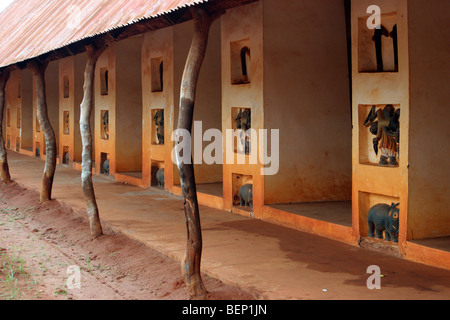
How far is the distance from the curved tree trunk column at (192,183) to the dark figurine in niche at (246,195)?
416 cm

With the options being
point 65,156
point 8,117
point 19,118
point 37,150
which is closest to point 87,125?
point 65,156

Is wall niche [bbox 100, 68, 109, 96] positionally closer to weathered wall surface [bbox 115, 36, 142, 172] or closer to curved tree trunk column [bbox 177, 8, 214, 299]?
weathered wall surface [bbox 115, 36, 142, 172]

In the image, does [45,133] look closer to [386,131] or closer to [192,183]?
[192,183]

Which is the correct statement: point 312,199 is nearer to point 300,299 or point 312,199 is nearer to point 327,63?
point 327,63

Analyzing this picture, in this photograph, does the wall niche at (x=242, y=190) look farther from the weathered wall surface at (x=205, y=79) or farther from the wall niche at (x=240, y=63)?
the weathered wall surface at (x=205, y=79)

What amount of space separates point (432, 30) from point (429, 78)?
0.56 metres

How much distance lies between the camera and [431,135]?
7.81 meters

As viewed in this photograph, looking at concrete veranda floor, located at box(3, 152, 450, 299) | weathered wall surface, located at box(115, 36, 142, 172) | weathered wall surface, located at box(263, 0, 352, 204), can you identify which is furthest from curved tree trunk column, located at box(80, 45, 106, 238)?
weathered wall surface, located at box(115, 36, 142, 172)

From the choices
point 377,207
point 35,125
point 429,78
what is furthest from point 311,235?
point 35,125

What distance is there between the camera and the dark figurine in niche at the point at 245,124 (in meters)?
11.2

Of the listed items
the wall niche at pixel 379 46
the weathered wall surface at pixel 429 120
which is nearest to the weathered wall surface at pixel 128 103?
the wall niche at pixel 379 46

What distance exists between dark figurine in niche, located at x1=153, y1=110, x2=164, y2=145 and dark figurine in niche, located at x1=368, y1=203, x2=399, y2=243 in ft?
23.6

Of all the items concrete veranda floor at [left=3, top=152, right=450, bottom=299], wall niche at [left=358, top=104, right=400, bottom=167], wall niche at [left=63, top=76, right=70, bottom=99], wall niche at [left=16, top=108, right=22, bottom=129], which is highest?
wall niche at [left=63, top=76, right=70, bottom=99]

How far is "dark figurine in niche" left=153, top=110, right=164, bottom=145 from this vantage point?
14.6m
